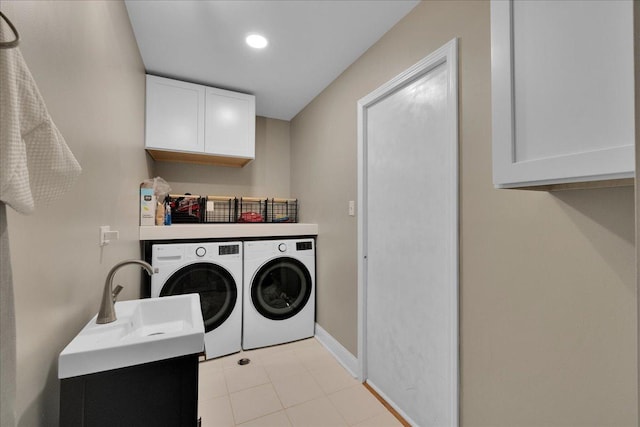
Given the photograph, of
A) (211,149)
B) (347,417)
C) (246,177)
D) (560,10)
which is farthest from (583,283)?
(246,177)

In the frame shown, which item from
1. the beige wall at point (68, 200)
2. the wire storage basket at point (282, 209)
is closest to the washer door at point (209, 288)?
the beige wall at point (68, 200)

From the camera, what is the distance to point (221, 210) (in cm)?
313

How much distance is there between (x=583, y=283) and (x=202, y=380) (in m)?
2.32

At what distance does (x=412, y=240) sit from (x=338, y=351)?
1.29m

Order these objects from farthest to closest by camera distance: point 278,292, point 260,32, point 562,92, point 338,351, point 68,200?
point 278,292, point 338,351, point 260,32, point 68,200, point 562,92

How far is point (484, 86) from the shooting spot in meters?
1.25

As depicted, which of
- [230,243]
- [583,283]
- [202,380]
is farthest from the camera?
[230,243]

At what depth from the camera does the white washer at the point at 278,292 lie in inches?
99.6

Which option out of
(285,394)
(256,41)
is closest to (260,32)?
(256,41)

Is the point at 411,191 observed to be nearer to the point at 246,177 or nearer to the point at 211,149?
the point at 211,149

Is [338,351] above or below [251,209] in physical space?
below

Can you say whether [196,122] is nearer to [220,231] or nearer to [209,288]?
[220,231]

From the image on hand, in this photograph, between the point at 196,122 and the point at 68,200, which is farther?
the point at 196,122

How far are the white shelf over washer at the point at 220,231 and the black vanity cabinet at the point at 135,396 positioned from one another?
5.10 feet
